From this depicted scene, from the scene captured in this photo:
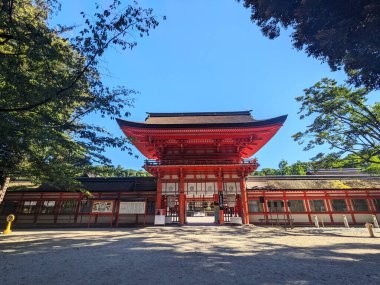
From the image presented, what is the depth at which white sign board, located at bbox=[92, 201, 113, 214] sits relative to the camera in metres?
15.3

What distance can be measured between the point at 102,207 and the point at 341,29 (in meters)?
17.0

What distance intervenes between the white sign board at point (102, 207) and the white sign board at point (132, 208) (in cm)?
130

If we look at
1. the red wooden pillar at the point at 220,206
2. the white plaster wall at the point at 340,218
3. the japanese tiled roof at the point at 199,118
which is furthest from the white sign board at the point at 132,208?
the white plaster wall at the point at 340,218

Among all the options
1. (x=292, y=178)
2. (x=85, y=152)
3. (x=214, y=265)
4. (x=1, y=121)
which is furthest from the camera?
(x=292, y=178)

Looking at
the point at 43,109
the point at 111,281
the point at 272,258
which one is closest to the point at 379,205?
the point at 272,258

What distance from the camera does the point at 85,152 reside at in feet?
26.9

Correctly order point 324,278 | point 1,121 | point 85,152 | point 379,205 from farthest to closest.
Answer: point 379,205
point 85,152
point 1,121
point 324,278

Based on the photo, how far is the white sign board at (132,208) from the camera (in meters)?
14.8

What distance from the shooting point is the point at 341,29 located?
477 centimetres

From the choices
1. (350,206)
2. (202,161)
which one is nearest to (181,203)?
(202,161)

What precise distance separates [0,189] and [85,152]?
12140mm

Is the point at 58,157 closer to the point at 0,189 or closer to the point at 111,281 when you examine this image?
the point at 0,189

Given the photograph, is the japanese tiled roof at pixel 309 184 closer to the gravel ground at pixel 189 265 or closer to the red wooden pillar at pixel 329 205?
the red wooden pillar at pixel 329 205

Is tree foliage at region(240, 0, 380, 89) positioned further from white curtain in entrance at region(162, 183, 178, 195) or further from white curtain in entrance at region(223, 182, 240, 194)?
white curtain in entrance at region(162, 183, 178, 195)
